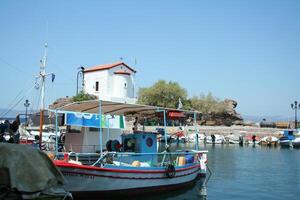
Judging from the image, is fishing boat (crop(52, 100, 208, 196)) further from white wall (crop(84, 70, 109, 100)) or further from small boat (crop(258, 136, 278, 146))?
white wall (crop(84, 70, 109, 100))

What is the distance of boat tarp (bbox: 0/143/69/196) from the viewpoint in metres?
8.37

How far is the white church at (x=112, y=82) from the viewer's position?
74.7 meters

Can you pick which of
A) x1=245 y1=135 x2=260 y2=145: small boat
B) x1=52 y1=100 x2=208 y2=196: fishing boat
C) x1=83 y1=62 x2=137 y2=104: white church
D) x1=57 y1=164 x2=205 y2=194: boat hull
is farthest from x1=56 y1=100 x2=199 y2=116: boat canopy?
x1=83 y1=62 x2=137 y2=104: white church

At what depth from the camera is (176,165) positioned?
20109 millimetres

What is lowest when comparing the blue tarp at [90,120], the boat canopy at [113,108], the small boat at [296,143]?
the small boat at [296,143]

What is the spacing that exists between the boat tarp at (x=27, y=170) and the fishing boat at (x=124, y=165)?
5440mm

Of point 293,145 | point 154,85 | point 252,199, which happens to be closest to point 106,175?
point 252,199

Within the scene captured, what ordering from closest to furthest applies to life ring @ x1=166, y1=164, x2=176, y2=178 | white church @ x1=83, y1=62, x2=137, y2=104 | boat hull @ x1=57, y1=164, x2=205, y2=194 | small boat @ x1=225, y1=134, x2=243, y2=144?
boat hull @ x1=57, y1=164, x2=205, y2=194, life ring @ x1=166, y1=164, x2=176, y2=178, small boat @ x1=225, y1=134, x2=243, y2=144, white church @ x1=83, y1=62, x2=137, y2=104

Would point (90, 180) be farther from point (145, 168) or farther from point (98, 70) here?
point (98, 70)

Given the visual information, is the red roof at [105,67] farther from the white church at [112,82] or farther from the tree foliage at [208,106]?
the tree foliage at [208,106]

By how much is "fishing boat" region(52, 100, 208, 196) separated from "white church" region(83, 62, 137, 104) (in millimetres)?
53884

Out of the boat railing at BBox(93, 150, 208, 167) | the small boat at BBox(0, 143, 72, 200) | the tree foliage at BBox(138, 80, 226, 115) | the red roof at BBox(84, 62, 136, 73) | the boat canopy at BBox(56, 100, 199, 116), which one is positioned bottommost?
the boat railing at BBox(93, 150, 208, 167)

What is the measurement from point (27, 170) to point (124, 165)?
337 inches

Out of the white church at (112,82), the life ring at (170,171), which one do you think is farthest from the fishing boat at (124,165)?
the white church at (112,82)
